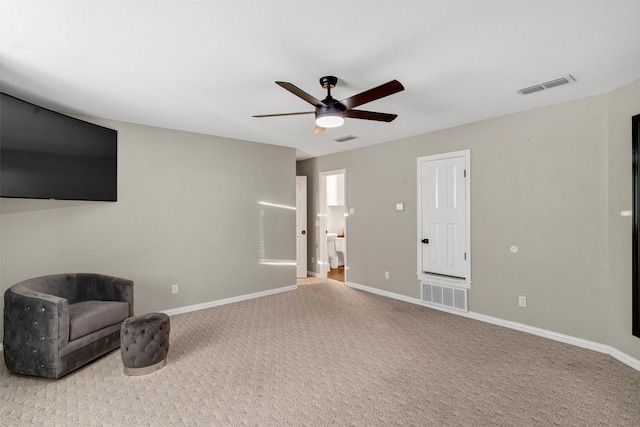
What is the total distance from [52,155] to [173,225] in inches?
65.3

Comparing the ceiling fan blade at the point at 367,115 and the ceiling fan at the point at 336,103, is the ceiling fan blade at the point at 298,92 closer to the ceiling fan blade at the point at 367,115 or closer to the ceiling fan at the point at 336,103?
the ceiling fan at the point at 336,103

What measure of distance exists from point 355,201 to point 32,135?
4428 mm

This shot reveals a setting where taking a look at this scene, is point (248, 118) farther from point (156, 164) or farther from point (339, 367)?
point (339, 367)

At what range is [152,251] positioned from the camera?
4406mm

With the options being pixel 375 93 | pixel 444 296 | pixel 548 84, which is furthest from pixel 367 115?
pixel 444 296

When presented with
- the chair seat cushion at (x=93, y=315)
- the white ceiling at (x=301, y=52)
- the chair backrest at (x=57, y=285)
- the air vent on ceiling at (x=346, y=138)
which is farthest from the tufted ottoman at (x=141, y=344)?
the air vent on ceiling at (x=346, y=138)

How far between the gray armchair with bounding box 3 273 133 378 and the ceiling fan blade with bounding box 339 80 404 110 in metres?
2.88

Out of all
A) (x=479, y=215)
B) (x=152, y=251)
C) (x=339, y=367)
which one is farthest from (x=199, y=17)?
(x=479, y=215)

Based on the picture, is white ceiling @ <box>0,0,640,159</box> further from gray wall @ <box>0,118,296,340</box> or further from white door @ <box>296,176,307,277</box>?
white door @ <box>296,176,307,277</box>

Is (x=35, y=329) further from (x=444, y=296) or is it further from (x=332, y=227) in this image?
(x=332, y=227)

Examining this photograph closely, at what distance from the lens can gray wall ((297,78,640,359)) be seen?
314 centimetres

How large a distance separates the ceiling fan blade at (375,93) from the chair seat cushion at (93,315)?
9.63ft

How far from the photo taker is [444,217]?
4637 millimetres

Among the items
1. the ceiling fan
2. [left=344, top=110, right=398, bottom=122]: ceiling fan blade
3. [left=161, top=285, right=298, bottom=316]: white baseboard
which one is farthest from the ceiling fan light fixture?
[left=161, top=285, right=298, bottom=316]: white baseboard
